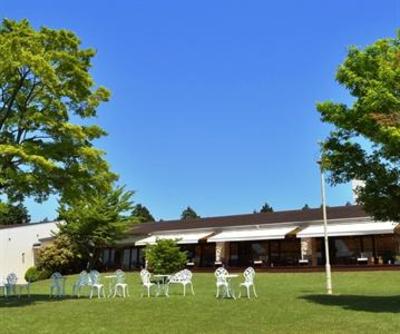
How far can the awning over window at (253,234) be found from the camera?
3813 cm

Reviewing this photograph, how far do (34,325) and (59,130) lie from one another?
9137mm

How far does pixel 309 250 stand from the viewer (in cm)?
3769

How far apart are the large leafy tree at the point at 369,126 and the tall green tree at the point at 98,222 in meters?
27.9

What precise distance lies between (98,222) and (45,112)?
2365 cm

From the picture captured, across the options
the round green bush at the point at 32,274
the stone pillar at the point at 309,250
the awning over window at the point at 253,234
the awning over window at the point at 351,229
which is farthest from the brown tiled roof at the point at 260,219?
the round green bush at the point at 32,274

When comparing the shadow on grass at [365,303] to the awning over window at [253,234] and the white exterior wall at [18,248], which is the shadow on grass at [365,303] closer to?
the awning over window at [253,234]

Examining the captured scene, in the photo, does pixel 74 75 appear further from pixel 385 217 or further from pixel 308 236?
pixel 308 236

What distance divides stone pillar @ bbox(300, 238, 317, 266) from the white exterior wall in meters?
23.1

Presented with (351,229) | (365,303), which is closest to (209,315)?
(365,303)

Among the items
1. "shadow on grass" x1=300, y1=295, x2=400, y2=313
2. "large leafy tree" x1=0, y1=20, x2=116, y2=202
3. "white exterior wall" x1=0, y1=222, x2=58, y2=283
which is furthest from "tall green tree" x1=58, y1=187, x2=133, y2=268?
"shadow on grass" x1=300, y1=295, x2=400, y2=313

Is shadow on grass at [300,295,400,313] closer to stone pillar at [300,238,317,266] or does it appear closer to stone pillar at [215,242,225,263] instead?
stone pillar at [300,238,317,266]

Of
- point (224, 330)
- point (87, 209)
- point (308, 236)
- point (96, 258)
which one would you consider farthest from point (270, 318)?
point (96, 258)

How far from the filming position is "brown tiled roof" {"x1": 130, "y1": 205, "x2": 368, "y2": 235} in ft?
128

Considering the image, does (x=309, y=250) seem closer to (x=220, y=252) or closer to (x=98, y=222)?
(x=220, y=252)
